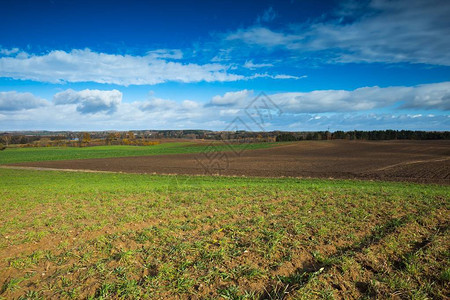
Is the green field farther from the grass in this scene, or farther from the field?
the grass

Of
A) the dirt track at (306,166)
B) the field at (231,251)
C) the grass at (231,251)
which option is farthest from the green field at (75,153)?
the grass at (231,251)

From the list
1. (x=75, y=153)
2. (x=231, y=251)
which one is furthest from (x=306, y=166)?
(x=75, y=153)

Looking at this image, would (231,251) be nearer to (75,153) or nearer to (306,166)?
(306,166)

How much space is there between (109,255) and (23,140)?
159 m

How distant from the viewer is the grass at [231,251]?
4328 millimetres

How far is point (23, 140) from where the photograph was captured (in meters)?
125

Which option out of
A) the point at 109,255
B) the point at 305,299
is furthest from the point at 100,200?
the point at 305,299

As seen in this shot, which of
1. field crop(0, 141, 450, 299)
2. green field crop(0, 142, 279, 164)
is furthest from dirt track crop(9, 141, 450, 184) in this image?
field crop(0, 141, 450, 299)

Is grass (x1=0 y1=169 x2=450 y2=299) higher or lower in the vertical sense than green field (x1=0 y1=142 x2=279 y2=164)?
higher

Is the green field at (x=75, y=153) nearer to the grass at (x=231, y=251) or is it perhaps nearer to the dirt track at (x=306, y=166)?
the dirt track at (x=306, y=166)

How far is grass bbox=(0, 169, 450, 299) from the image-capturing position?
14.2ft

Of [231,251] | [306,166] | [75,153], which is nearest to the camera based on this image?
[231,251]

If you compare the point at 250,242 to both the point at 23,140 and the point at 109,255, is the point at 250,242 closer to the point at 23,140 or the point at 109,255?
the point at 109,255

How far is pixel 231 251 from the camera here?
5.68m
